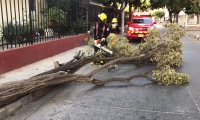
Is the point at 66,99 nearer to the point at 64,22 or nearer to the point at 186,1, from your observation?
the point at 64,22

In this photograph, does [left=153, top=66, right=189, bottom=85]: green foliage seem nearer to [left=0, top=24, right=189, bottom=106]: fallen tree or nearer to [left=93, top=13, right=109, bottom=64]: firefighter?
[left=0, top=24, right=189, bottom=106]: fallen tree

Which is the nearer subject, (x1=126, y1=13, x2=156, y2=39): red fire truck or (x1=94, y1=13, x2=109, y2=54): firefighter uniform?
(x1=94, y1=13, x2=109, y2=54): firefighter uniform

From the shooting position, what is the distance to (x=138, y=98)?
5027 mm

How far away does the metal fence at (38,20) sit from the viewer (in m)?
7.28

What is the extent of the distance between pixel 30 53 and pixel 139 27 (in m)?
9.93

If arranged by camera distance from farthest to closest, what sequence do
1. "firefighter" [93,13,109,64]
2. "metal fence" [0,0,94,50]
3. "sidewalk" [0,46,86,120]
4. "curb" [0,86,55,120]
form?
"firefighter" [93,13,109,64] → "metal fence" [0,0,94,50] → "sidewalk" [0,46,86,120] → "curb" [0,86,55,120]

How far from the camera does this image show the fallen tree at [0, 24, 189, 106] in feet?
14.1

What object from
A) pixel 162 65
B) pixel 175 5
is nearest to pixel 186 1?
pixel 175 5

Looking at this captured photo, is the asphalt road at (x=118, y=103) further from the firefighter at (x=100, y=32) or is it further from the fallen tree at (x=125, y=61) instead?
the firefighter at (x=100, y=32)

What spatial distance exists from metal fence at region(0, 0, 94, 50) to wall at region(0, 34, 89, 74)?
253 millimetres

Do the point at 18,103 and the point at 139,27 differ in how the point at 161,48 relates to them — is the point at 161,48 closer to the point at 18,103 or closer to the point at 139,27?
the point at 18,103

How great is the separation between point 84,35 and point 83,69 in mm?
6582

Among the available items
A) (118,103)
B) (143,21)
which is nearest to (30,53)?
(118,103)

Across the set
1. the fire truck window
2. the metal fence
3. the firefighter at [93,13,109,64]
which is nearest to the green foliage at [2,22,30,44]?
the metal fence
